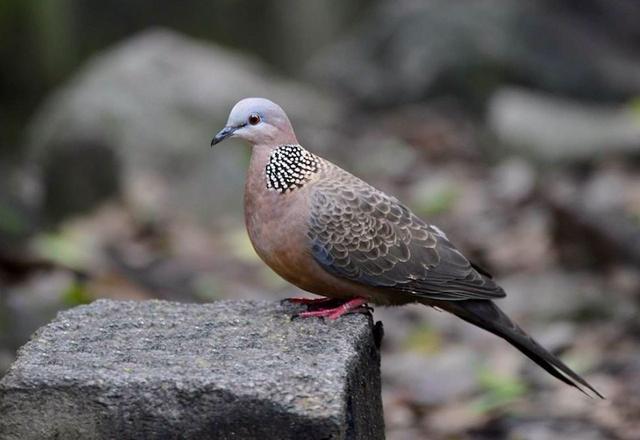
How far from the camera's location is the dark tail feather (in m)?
4.88

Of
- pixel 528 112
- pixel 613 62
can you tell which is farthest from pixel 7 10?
pixel 613 62

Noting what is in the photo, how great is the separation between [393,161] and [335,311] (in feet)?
Answer: 24.6

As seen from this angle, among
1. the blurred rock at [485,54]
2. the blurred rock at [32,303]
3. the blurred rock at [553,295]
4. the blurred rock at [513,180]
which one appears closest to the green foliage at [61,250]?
the blurred rock at [32,303]

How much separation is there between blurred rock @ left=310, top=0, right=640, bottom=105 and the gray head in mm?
8599

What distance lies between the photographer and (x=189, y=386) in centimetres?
372

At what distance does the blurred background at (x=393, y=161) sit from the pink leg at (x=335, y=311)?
1998 mm

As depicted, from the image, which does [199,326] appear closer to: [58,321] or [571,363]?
[58,321]

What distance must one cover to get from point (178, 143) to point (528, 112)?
3.17 meters

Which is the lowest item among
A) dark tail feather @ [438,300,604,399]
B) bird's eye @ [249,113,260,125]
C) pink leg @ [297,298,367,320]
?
pink leg @ [297,298,367,320]

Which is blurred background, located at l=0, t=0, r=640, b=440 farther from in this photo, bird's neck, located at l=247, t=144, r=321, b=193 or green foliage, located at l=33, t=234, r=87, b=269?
bird's neck, located at l=247, t=144, r=321, b=193

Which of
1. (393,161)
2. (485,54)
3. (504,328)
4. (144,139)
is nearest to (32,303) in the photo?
(504,328)

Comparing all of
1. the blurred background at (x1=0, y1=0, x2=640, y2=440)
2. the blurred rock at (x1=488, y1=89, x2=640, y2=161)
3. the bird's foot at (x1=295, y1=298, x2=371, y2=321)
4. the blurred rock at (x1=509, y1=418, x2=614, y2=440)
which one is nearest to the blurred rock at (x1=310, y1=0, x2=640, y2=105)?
the blurred background at (x1=0, y1=0, x2=640, y2=440)

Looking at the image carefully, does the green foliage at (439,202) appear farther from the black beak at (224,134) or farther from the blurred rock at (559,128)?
the black beak at (224,134)

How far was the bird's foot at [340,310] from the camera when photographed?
442 centimetres
